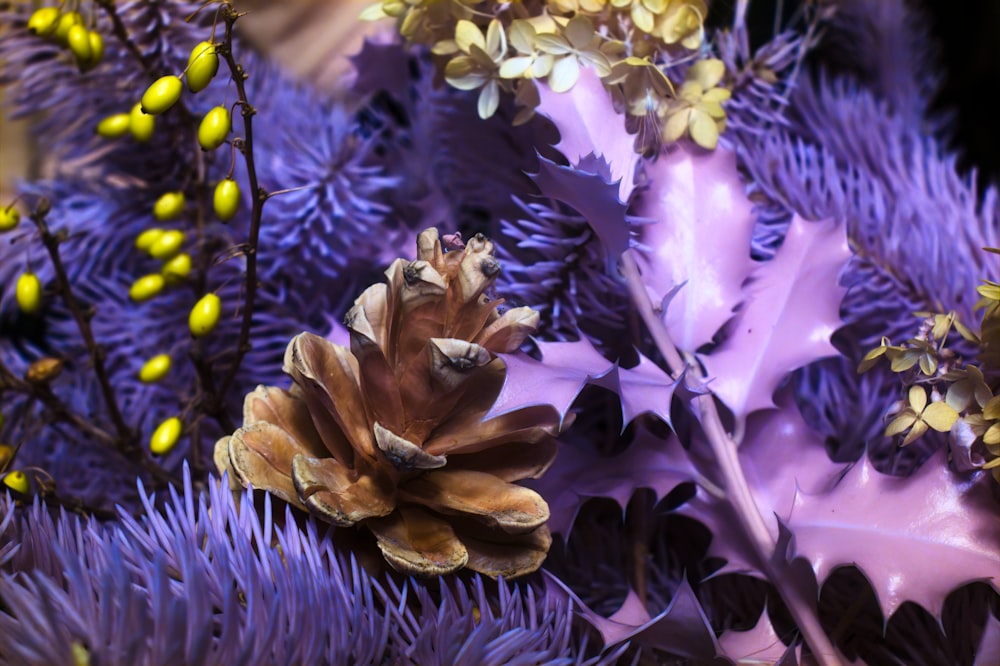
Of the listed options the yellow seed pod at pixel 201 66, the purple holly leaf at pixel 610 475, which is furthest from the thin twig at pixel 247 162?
the purple holly leaf at pixel 610 475

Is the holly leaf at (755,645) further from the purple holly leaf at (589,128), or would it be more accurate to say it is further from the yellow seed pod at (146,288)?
the yellow seed pod at (146,288)

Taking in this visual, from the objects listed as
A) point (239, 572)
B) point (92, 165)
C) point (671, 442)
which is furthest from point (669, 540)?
point (92, 165)

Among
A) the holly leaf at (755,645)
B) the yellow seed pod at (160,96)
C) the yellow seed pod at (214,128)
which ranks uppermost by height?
the yellow seed pod at (160,96)

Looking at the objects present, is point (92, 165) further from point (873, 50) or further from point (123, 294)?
point (873, 50)

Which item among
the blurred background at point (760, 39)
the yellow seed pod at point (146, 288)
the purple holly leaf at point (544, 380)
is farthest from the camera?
the blurred background at point (760, 39)

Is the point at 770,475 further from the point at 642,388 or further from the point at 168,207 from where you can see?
the point at 168,207
